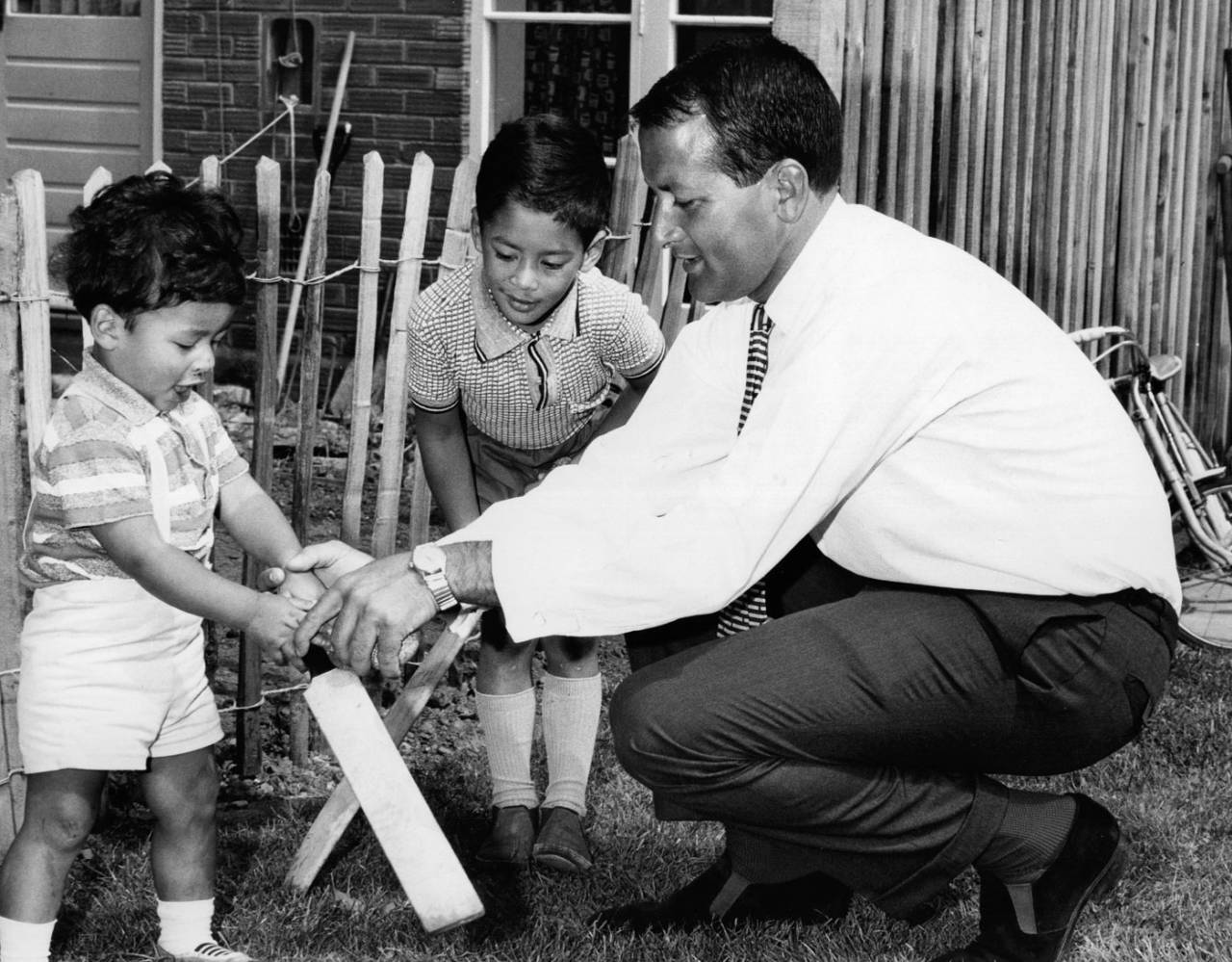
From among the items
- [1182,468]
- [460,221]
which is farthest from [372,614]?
[1182,468]

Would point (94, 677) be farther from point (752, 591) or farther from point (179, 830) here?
point (752, 591)

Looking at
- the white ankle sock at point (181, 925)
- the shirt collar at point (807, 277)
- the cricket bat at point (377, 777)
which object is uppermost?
the shirt collar at point (807, 277)

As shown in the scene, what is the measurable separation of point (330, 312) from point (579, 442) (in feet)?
15.7

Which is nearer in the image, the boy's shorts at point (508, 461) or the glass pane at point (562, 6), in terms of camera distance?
the boy's shorts at point (508, 461)

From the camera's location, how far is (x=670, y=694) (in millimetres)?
3137

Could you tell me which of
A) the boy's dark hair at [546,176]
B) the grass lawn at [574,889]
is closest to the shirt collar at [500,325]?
the boy's dark hair at [546,176]

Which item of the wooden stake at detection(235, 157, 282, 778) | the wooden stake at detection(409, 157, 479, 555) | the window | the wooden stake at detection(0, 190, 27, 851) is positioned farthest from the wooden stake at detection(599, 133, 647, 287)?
the window

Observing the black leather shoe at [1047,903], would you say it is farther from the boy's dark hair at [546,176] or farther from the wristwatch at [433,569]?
the boy's dark hair at [546,176]

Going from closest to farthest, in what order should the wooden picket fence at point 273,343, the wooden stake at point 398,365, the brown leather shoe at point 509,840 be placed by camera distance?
1. the wooden picket fence at point 273,343
2. the brown leather shoe at point 509,840
3. the wooden stake at point 398,365

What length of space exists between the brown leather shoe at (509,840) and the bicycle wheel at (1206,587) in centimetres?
246

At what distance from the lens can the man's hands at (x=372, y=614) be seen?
2.90m

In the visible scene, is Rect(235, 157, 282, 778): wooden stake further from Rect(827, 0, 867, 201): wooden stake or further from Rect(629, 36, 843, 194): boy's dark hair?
Rect(827, 0, 867, 201): wooden stake

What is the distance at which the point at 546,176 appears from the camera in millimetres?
3736

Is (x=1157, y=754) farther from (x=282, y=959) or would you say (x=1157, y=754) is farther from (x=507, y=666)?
(x=282, y=959)
